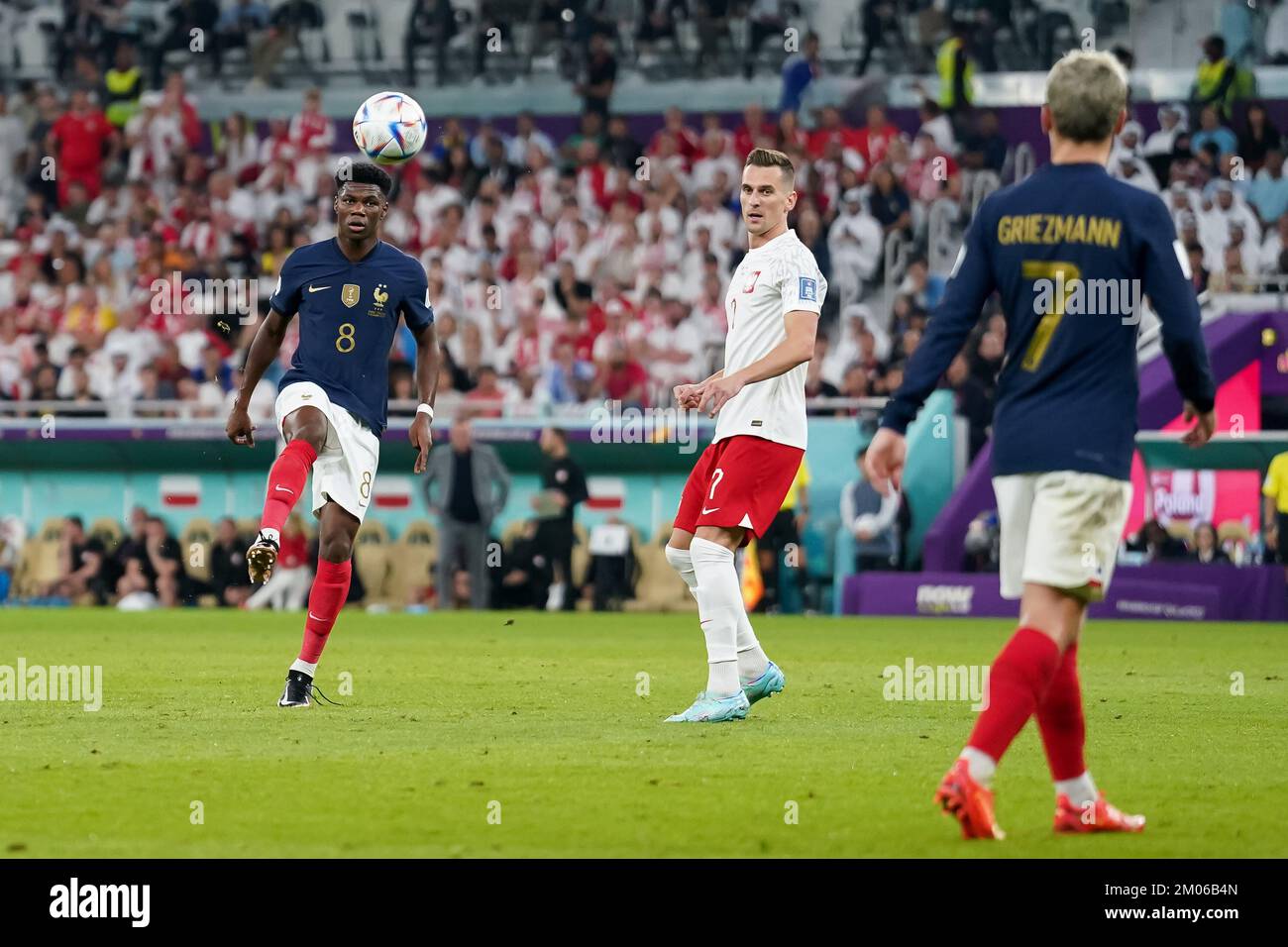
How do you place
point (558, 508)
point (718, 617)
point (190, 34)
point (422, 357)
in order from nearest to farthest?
point (718, 617), point (422, 357), point (558, 508), point (190, 34)

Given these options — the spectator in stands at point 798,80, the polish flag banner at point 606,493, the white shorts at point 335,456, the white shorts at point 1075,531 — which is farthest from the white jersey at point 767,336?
the spectator in stands at point 798,80

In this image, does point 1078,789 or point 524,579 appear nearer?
point 1078,789

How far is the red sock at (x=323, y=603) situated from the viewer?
10.8m

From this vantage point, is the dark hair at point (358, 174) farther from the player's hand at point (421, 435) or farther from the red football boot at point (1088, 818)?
the red football boot at point (1088, 818)

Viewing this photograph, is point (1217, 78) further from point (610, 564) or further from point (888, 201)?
point (610, 564)

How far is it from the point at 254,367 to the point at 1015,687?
5.92m

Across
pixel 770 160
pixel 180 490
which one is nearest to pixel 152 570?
pixel 180 490

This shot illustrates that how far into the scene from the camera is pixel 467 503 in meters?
22.6

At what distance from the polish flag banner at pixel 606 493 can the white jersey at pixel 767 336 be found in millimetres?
14251

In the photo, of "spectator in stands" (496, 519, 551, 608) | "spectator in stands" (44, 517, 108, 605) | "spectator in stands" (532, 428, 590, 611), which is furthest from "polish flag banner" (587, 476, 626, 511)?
"spectator in stands" (44, 517, 108, 605)

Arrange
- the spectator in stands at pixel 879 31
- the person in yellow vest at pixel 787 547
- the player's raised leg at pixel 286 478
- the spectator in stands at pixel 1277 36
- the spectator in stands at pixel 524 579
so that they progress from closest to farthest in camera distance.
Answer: the player's raised leg at pixel 286 478 < the person in yellow vest at pixel 787 547 < the spectator in stands at pixel 524 579 < the spectator in stands at pixel 1277 36 < the spectator in stands at pixel 879 31

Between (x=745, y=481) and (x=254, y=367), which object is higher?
(x=254, y=367)

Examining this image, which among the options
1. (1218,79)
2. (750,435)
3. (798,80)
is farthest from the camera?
(798,80)
